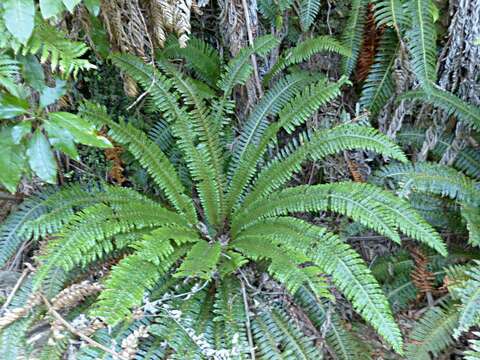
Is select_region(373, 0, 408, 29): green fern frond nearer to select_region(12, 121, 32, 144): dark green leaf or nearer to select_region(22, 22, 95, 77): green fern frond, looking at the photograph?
select_region(22, 22, 95, 77): green fern frond

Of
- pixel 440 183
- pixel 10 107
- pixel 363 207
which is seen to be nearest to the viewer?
pixel 10 107


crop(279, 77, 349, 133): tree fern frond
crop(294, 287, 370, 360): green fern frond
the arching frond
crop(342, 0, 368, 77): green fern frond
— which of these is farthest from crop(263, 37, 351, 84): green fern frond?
crop(294, 287, 370, 360): green fern frond

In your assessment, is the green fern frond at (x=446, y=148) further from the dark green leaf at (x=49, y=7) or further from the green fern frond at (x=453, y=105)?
the dark green leaf at (x=49, y=7)

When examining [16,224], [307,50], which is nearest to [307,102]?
[307,50]

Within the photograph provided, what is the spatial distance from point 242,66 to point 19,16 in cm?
140

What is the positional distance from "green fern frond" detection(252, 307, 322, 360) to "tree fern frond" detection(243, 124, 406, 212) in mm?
652

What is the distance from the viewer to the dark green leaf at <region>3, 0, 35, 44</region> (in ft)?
5.57

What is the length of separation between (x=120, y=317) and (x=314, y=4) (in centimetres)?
221

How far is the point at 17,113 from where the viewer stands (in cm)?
185

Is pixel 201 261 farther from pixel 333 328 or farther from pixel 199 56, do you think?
pixel 199 56

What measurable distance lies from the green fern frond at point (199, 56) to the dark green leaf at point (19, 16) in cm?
118

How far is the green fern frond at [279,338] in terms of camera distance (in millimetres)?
2178

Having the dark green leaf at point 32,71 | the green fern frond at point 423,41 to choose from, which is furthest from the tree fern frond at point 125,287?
the green fern frond at point 423,41

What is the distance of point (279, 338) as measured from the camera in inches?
88.0
